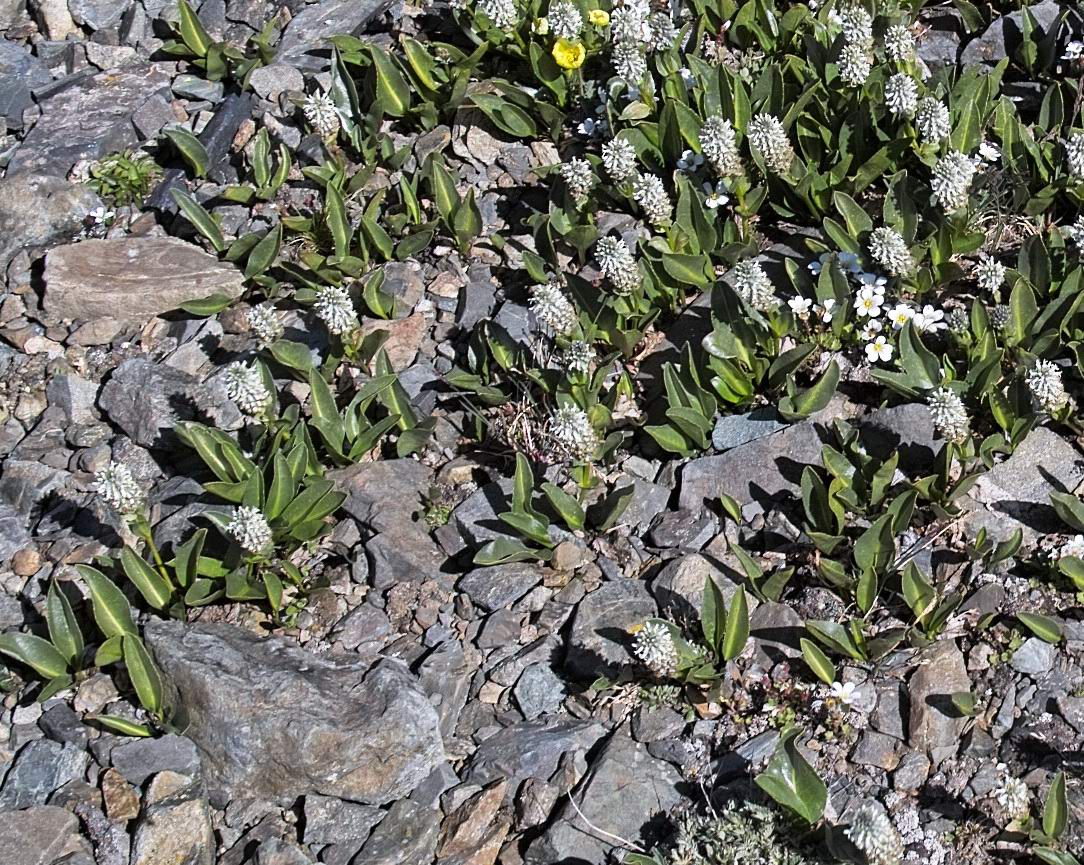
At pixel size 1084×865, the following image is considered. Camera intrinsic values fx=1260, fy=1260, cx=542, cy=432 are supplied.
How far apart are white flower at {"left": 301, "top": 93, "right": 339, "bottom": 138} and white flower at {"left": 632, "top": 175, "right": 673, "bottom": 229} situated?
1.73 m

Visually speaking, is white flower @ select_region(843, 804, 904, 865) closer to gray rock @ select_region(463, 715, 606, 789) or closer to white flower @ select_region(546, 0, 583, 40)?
gray rock @ select_region(463, 715, 606, 789)

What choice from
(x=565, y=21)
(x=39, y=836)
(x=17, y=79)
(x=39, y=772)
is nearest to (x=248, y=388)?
(x=39, y=772)

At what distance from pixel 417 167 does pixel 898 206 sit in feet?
8.37

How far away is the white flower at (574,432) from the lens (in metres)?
5.02

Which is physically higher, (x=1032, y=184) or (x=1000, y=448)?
(x=1032, y=184)

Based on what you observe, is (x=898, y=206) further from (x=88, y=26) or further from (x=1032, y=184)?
(x=88, y=26)

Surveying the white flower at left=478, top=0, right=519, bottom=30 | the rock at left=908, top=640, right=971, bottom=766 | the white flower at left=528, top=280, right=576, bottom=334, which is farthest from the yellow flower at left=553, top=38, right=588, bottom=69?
the rock at left=908, top=640, right=971, bottom=766

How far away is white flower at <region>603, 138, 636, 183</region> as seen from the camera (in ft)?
19.6

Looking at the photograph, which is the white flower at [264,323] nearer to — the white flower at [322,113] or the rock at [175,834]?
the white flower at [322,113]

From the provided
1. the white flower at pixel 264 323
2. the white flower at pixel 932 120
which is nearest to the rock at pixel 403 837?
the white flower at pixel 264 323

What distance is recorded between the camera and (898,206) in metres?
5.66

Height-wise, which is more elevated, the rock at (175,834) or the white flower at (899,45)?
the white flower at (899,45)

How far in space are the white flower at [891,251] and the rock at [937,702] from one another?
1693mm

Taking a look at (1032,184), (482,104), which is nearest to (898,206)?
(1032,184)
